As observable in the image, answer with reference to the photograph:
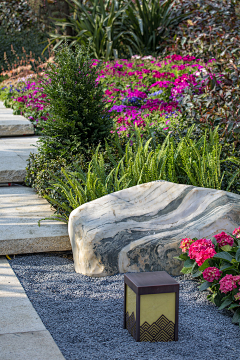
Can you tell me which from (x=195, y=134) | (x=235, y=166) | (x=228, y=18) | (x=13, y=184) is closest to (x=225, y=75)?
(x=195, y=134)

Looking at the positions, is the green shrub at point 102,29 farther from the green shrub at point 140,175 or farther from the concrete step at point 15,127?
the green shrub at point 140,175

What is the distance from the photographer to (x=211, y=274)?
2389mm

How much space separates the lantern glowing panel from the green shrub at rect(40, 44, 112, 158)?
2179 mm

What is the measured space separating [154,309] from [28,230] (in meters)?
1.52

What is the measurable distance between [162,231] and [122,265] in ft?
1.27

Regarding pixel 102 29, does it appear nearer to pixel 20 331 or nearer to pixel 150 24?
pixel 150 24

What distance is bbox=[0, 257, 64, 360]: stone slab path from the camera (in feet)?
6.20

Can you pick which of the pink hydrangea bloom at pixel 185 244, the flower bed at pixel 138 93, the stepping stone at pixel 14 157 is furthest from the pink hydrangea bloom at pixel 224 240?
the stepping stone at pixel 14 157

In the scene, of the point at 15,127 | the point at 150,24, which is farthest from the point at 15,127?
the point at 150,24

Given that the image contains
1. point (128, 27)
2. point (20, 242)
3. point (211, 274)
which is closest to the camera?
point (211, 274)

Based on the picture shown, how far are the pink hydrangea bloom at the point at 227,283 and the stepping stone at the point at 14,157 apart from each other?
111 inches

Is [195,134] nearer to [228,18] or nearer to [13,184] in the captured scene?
[13,184]

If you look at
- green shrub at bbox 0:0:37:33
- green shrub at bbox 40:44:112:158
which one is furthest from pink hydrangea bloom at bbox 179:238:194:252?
green shrub at bbox 0:0:37:33

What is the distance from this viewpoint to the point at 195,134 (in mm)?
4762
